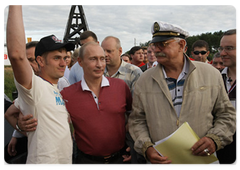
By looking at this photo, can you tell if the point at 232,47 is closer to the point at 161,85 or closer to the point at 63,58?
the point at 161,85

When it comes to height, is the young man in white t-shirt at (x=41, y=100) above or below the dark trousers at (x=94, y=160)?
above

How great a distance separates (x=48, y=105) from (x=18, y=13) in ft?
2.48

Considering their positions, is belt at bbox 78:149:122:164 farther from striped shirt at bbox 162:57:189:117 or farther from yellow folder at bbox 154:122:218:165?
striped shirt at bbox 162:57:189:117

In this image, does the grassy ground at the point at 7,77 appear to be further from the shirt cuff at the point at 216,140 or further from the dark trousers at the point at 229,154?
the dark trousers at the point at 229,154

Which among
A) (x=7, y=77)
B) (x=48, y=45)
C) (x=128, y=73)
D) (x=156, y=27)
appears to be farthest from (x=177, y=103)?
(x=7, y=77)

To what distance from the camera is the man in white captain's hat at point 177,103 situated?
1979 mm

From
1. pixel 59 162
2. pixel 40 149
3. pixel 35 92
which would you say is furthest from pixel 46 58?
pixel 59 162

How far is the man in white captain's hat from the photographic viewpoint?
1.98 meters

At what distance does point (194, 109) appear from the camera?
77.9 inches

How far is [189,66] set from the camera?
209cm

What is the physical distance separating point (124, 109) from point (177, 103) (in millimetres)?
577

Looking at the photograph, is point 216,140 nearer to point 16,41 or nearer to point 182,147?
point 182,147

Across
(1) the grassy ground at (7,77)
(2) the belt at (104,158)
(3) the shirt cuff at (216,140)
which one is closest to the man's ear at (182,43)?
(3) the shirt cuff at (216,140)

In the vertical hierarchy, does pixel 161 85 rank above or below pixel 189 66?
below
